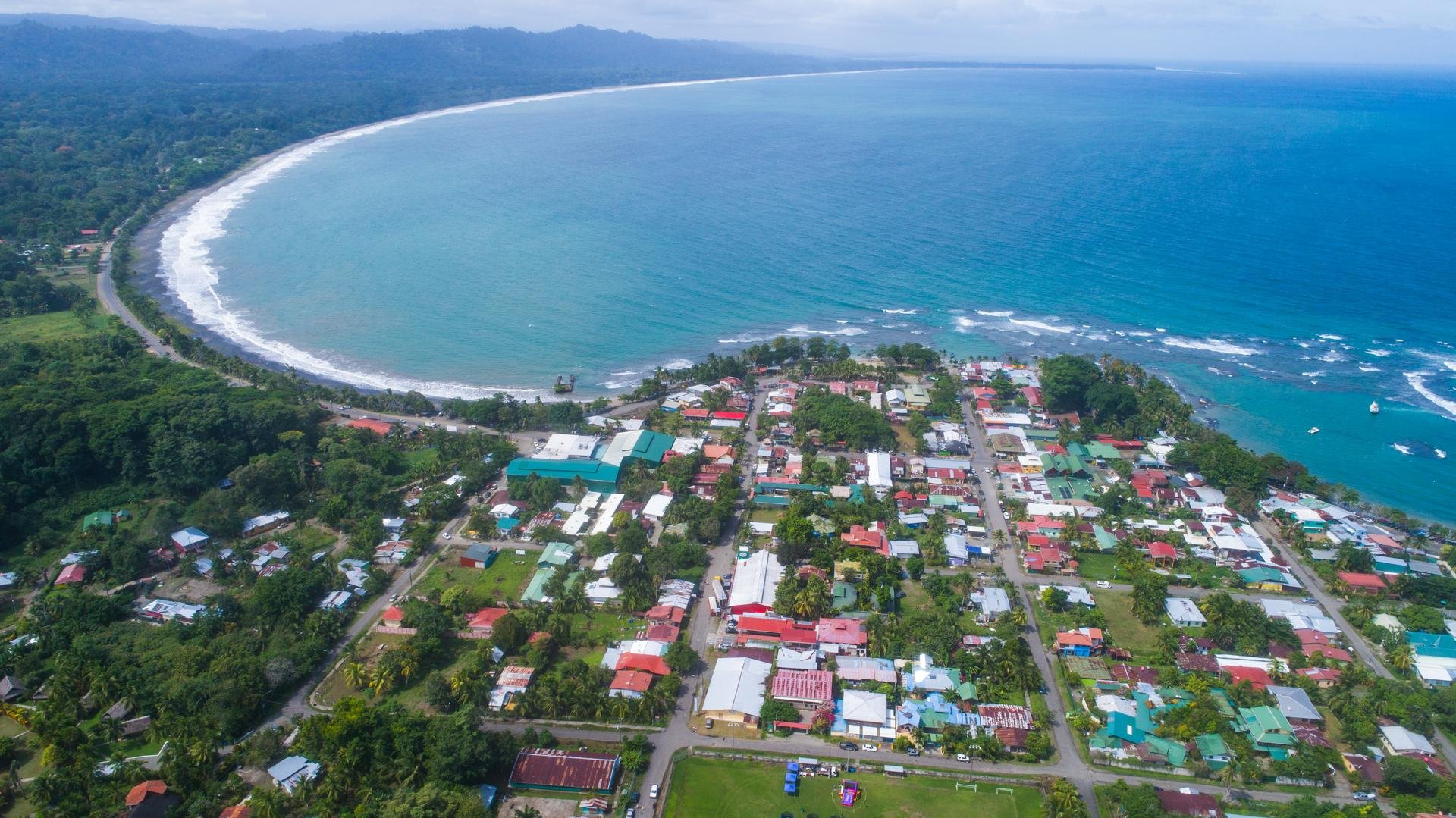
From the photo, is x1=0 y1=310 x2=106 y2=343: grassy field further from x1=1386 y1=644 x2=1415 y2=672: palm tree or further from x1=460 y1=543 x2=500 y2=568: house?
x1=1386 y1=644 x2=1415 y2=672: palm tree

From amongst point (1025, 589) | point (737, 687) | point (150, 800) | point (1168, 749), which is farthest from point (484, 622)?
point (1168, 749)

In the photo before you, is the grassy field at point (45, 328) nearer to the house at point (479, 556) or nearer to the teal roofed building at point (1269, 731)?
the house at point (479, 556)

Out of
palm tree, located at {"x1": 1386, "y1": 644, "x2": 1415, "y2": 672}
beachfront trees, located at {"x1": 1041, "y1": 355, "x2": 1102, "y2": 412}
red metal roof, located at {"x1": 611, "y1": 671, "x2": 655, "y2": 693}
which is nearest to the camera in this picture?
red metal roof, located at {"x1": 611, "y1": 671, "x2": 655, "y2": 693}

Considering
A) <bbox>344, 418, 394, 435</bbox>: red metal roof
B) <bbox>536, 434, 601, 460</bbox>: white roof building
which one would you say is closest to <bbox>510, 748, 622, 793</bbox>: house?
<bbox>536, 434, 601, 460</bbox>: white roof building

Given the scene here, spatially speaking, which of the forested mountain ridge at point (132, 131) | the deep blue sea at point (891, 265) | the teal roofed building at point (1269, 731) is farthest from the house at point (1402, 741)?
the forested mountain ridge at point (132, 131)

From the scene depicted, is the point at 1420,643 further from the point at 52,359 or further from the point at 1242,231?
the point at 52,359

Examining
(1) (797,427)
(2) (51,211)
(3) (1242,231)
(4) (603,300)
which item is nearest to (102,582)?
(1) (797,427)
